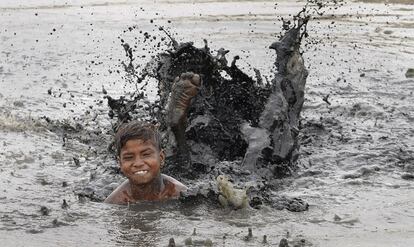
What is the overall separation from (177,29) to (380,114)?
10218mm

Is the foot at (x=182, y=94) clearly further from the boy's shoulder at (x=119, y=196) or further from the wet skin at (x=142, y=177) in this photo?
the boy's shoulder at (x=119, y=196)

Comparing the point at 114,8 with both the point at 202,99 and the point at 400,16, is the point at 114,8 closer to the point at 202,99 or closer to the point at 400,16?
the point at 400,16

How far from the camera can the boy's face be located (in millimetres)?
5336

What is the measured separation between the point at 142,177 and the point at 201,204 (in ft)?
1.83

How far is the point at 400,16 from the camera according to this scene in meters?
21.5

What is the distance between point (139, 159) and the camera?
536 centimetres

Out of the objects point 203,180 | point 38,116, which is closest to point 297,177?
point 203,180

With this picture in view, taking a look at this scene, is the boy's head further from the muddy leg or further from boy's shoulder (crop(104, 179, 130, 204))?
the muddy leg

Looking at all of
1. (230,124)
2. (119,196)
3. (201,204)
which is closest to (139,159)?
(119,196)

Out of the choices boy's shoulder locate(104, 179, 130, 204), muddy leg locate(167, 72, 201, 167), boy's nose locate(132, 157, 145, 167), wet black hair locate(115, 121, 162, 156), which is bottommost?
boy's shoulder locate(104, 179, 130, 204)

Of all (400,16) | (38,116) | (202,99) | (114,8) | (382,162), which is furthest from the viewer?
(114,8)

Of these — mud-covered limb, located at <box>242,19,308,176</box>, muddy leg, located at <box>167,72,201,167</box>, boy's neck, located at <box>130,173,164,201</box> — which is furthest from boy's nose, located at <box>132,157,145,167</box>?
mud-covered limb, located at <box>242,19,308,176</box>

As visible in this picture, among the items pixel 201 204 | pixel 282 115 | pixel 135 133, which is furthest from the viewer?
pixel 282 115

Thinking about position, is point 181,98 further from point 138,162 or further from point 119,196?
point 119,196
